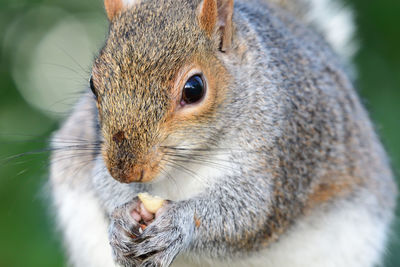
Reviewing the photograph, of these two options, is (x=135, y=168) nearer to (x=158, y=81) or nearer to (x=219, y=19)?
(x=158, y=81)

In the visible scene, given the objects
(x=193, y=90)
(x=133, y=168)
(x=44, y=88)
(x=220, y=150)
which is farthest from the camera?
(x=44, y=88)

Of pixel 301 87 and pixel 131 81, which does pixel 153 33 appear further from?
pixel 301 87

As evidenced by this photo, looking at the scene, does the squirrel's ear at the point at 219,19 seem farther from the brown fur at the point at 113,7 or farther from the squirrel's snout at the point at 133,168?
the squirrel's snout at the point at 133,168

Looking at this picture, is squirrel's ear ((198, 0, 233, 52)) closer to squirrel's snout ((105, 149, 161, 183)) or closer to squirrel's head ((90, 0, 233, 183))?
squirrel's head ((90, 0, 233, 183))

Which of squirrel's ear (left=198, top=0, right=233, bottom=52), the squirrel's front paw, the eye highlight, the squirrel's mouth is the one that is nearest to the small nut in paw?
the squirrel's front paw

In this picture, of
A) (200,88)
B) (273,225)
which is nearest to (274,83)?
(200,88)

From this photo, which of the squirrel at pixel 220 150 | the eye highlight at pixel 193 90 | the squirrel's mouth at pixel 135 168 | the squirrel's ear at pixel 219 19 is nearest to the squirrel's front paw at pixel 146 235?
the squirrel at pixel 220 150

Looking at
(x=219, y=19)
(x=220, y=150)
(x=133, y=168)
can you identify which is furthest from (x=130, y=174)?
(x=219, y=19)
